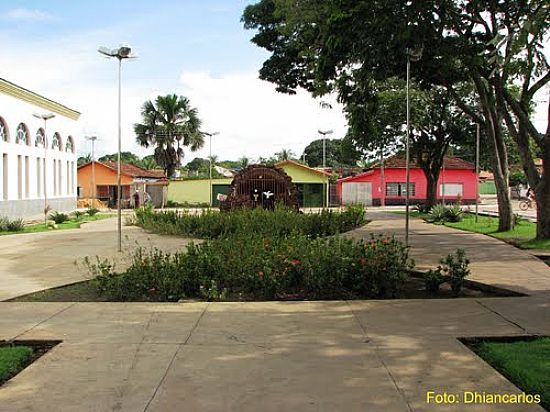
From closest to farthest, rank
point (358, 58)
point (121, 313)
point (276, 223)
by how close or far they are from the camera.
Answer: point (121, 313)
point (358, 58)
point (276, 223)

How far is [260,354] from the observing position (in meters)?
5.37

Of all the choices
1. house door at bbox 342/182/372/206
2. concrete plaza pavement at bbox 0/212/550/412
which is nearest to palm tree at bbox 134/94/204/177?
house door at bbox 342/182/372/206

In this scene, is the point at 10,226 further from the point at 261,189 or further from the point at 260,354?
the point at 260,354

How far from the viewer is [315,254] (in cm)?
874

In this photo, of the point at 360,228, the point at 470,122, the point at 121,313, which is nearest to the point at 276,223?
the point at 360,228

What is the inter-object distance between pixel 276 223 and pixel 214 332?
11.3 meters

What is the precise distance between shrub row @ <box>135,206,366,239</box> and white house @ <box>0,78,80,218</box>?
43.0 ft

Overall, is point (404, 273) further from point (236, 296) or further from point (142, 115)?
point (142, 115)

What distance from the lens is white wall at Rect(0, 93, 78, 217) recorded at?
101 feet

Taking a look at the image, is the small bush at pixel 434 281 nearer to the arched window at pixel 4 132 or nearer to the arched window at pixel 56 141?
the arched window at pixel 4 132

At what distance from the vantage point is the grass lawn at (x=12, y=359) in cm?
481

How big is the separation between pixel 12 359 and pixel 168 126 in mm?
48033

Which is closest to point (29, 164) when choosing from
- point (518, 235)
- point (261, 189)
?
point (261, 189)

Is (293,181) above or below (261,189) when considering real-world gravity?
→ above
